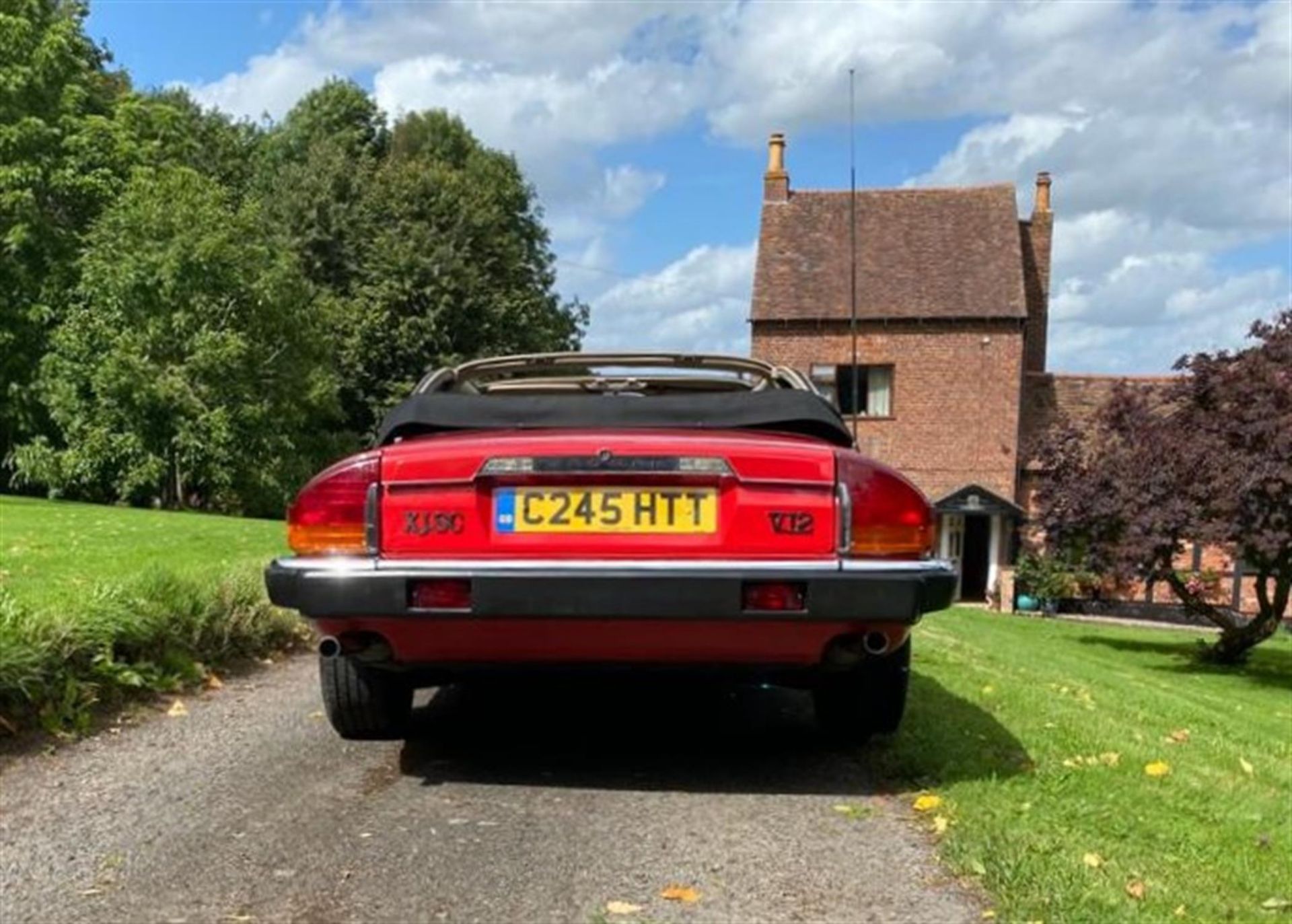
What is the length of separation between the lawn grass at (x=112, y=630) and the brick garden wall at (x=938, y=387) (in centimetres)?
2426

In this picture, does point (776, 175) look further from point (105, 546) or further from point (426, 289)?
point (105, 546)

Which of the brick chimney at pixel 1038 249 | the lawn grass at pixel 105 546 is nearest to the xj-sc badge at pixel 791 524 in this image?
the lawn grass at pixel 105 546

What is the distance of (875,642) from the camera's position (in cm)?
398

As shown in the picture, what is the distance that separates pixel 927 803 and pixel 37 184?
106 feet

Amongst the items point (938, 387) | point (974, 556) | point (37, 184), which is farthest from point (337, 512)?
point (37, 184)

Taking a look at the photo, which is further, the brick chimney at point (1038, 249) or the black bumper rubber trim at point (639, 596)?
the brick chimney at point (1038, 249)

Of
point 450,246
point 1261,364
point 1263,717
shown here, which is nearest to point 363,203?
point 450,246

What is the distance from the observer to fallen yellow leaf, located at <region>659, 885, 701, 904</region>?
10.3 feet

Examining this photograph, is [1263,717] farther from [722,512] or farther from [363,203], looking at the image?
[363,203]

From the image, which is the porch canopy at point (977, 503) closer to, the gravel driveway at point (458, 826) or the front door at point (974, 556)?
the front door at point (974, 556)

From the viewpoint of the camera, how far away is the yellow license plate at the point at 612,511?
3.94 meters

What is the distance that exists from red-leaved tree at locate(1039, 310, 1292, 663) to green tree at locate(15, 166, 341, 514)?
18357mm

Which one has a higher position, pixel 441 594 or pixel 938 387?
pixel 938 387

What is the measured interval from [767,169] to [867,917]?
3366cm
